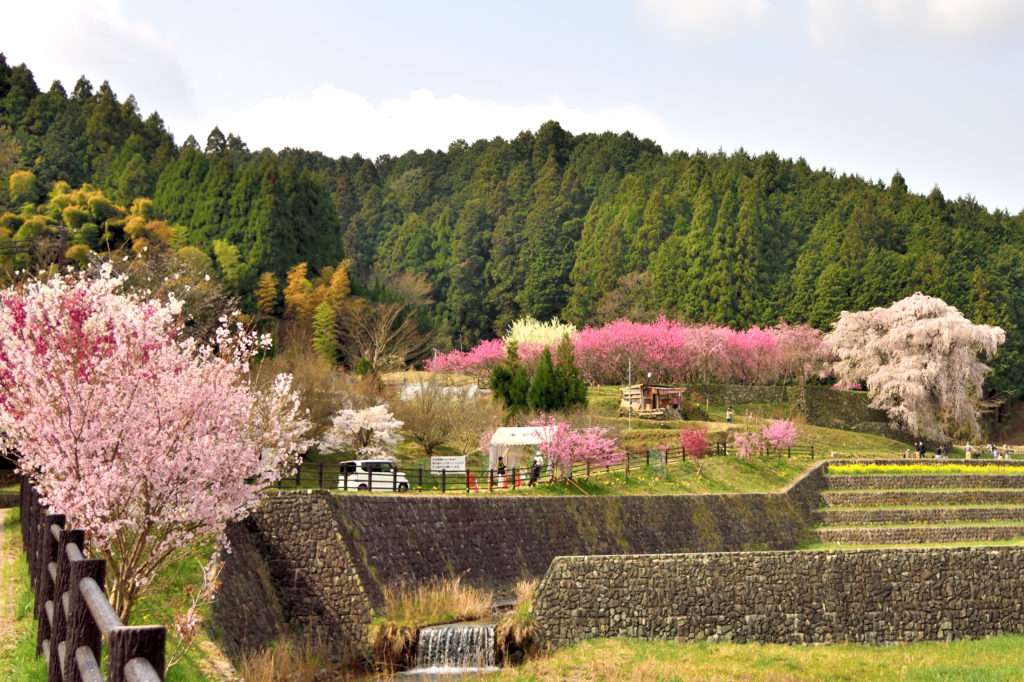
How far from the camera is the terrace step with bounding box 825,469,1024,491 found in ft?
143

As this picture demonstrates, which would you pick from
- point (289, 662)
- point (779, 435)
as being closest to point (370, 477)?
point (289, 662)

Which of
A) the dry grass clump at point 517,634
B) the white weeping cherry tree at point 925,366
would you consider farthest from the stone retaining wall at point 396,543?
the white weeping cherry tree at point 925,366

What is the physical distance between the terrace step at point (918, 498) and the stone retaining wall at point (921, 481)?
26.5 inches

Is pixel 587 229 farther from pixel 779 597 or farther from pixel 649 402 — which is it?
pixel 779 597

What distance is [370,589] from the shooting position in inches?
936

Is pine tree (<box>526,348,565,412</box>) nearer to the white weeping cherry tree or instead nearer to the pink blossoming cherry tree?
the white weeping cherry tree

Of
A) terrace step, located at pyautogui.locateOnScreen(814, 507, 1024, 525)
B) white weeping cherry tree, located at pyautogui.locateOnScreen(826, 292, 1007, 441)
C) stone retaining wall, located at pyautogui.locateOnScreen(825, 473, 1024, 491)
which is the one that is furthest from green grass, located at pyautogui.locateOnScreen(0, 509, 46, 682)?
white weeping cherry tree, located at pyautogui.locateOnScreen(826, 292, 1007, 441)

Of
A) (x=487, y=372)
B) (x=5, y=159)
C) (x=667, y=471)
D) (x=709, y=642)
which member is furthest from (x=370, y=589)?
(x=5, y=159)

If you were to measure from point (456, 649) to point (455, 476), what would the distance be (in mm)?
14969

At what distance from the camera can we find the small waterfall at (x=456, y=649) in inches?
858

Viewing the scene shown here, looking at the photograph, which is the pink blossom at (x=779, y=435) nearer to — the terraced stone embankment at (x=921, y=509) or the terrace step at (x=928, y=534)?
the terraced stone embankment at (x=921, y=509)

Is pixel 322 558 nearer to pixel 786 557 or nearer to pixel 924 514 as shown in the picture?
pixel 786 557

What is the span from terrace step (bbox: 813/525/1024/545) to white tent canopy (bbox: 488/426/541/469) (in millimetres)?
12165

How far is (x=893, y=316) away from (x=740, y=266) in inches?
616
